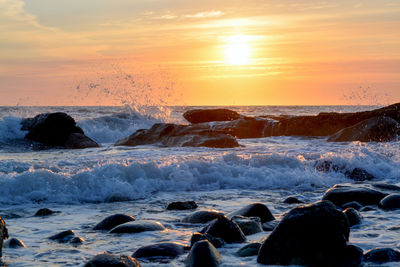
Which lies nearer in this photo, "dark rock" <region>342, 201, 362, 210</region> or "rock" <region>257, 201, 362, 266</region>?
"rock" <region>257, 201, 362, 266</region>

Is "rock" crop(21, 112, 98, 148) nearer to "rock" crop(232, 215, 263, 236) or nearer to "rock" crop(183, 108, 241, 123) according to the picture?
"rock" crop(183, 108, 241, 123)

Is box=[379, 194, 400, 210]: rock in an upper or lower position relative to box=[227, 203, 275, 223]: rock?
lower

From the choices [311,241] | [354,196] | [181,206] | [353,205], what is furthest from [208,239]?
[354,196]

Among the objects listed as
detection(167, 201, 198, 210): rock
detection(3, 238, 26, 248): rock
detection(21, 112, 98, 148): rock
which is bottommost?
detection(167, 201, 198, 210): rock

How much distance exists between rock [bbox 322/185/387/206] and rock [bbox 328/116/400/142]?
9552mm

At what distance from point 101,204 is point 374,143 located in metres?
10.8

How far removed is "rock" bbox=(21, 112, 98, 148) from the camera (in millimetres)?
16984

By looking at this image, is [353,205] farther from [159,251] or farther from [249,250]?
[159,251]

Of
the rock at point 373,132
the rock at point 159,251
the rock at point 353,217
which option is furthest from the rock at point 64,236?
Result: the rock at point 373,132

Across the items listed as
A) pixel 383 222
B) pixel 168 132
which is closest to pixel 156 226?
pixel 383 222

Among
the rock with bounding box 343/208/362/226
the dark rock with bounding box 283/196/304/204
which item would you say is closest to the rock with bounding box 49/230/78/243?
the rock with bounding box 343/208/362/226

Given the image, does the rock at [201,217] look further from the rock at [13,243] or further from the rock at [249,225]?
the rock at [13,243]

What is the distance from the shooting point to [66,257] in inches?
151

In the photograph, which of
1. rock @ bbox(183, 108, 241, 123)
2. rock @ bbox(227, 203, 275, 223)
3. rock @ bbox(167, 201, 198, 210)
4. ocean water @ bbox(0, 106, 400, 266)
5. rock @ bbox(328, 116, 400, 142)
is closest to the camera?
ocean water @ bbox(0, 106, 400, 266)
